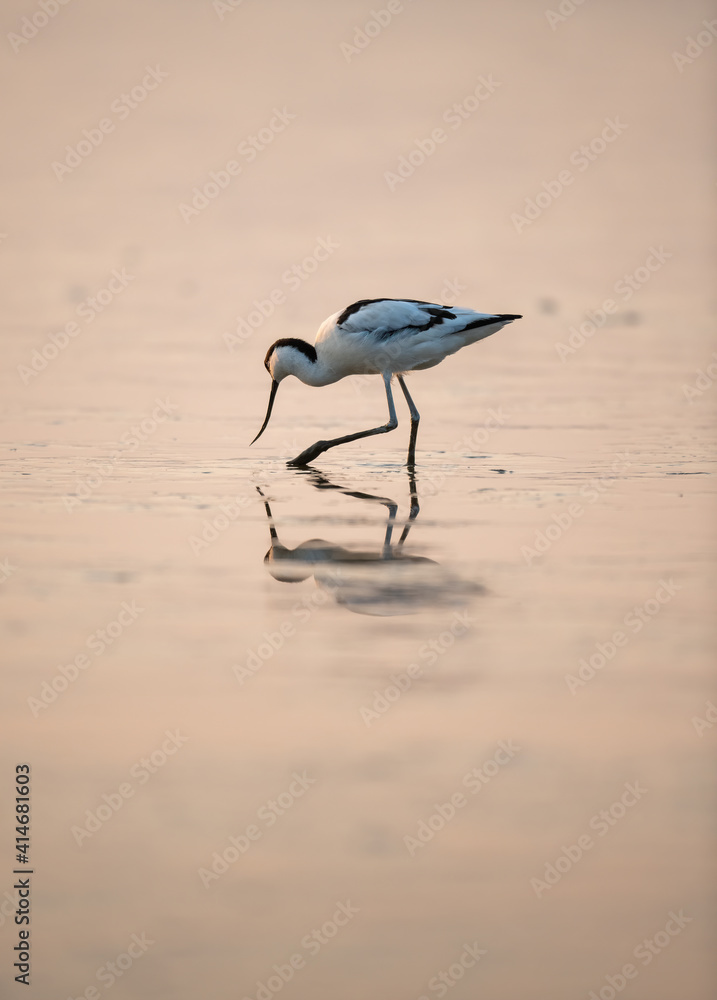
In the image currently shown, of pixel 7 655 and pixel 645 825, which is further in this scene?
pixel 7 655

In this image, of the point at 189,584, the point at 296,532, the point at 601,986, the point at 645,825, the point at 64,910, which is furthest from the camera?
the point at 296,532

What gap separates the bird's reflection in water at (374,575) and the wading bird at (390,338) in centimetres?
287

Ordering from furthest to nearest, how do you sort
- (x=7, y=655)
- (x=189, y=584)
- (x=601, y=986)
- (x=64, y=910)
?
1. (x=189, y=584)
2. (x=7, y=655)
3. (x=64, y=910)
4. (x=601, y=986)

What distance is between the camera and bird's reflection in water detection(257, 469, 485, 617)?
6.19 meters

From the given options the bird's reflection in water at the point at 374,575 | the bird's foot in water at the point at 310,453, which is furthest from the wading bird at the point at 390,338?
the bird's reflection in water at the point at 374,575

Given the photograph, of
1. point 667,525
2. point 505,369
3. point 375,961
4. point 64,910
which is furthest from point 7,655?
point 505,369

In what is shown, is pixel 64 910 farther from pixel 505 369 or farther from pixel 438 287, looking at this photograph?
pixel 438 287

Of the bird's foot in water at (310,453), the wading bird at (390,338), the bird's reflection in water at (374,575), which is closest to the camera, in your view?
the bird's reflection in water at (374,575)

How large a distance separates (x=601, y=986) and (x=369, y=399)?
400 inches

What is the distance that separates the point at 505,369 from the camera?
588 inches

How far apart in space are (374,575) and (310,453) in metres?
3.47

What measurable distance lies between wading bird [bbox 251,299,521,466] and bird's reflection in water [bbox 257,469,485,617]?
2875 mm

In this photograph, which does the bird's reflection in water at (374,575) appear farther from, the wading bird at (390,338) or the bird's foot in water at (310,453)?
the wading bird at (390,338)

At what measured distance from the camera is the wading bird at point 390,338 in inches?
404
